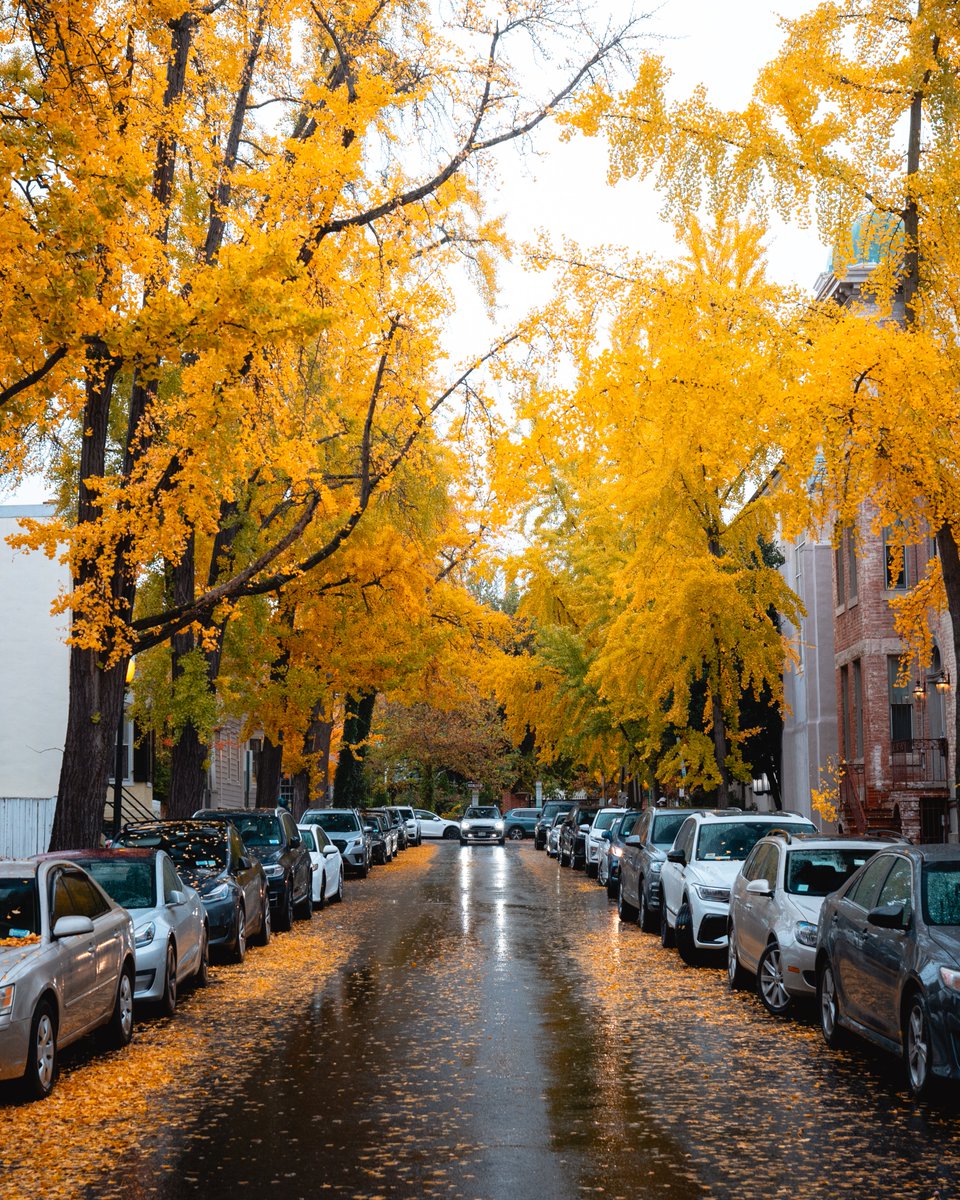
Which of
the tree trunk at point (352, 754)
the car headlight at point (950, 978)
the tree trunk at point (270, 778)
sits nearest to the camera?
the car headlight at point (950, 978)

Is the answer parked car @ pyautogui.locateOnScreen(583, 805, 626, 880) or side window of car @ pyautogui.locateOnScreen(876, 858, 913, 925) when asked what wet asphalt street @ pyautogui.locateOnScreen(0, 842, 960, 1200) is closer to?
side window of car @ pyautogui.locateOnScreen(876, 858, 913, 925)

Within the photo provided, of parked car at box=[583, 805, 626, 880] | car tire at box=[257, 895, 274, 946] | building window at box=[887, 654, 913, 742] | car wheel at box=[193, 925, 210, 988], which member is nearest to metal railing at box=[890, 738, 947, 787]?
building window at box=[887, 654, 913, 742]

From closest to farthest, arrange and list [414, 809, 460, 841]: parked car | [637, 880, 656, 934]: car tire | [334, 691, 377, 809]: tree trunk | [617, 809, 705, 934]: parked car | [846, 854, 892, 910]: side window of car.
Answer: [846, 854, 892, 910]: side window of car → [617, 809, 705, 934]: parked car → [637, 880, 656, 934]: car tire → [334, 691, 377, 809]: tree trunk → [414, 809, 460, 841]: parked car

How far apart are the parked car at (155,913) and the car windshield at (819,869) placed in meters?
5.57

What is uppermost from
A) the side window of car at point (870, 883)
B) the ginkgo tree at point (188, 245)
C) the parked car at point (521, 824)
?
the ginkgo tree at point (188, 245)

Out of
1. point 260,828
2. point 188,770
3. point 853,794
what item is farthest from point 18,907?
point 853,794

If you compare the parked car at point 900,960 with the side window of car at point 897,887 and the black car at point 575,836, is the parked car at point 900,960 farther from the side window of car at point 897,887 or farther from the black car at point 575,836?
the black car at point 575,836

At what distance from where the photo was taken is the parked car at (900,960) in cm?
934

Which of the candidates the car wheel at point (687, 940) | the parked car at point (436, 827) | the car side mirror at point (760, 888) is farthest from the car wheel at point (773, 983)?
the parked car at point (436, 827)

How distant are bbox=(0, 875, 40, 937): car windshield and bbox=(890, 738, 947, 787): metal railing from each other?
944 inches

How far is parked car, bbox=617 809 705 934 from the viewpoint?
22000 mm

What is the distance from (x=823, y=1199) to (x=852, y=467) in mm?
9791

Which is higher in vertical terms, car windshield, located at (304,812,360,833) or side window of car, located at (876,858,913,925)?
side window of car, located at (876,858,913,925)

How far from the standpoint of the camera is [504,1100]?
9734 mm
